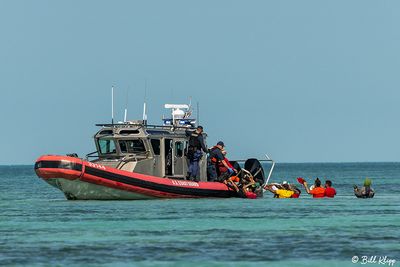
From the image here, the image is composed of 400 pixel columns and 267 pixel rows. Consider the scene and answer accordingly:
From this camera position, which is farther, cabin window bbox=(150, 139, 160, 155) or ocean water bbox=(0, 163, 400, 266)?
cabin window bbox=(150, 139, 160, 155)

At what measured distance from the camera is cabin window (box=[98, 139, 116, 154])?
3866 centimetres

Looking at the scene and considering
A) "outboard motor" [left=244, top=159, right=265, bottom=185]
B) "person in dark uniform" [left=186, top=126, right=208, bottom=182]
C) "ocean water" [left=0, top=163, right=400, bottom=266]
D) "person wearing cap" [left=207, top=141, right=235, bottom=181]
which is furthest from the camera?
"outboard motor" [left=244, top=159, right=265, bottom=185]

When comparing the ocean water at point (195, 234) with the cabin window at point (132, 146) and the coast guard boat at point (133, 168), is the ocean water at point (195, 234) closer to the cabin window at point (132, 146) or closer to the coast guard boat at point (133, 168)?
the coast guard boat at point (133, 168)

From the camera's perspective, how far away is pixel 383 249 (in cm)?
2214

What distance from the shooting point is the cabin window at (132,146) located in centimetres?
3812

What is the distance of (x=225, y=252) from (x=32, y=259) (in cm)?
371

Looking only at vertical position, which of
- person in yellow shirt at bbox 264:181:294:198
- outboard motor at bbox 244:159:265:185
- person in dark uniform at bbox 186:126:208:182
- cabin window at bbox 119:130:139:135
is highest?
cabin window at bbox 119:130:139:135

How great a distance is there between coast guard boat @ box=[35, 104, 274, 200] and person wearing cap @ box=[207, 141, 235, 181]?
25 cm

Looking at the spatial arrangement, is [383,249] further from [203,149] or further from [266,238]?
[203,149]

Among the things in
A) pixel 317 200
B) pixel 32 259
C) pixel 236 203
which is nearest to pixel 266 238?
pixel 32 259

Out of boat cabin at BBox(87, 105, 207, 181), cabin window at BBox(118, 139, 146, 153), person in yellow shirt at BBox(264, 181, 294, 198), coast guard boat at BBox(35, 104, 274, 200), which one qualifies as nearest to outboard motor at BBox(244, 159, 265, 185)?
person in yellow shirt at BBox(264, 181, 294, 198)

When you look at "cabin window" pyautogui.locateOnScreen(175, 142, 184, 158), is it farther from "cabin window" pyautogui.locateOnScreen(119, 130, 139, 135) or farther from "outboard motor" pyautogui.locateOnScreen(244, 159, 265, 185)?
"outboard motor" pyautogui.locateOnScreen(244, 159, 265, 185)

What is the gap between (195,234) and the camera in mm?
25766

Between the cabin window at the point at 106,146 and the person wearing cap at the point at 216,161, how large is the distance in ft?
11.8
